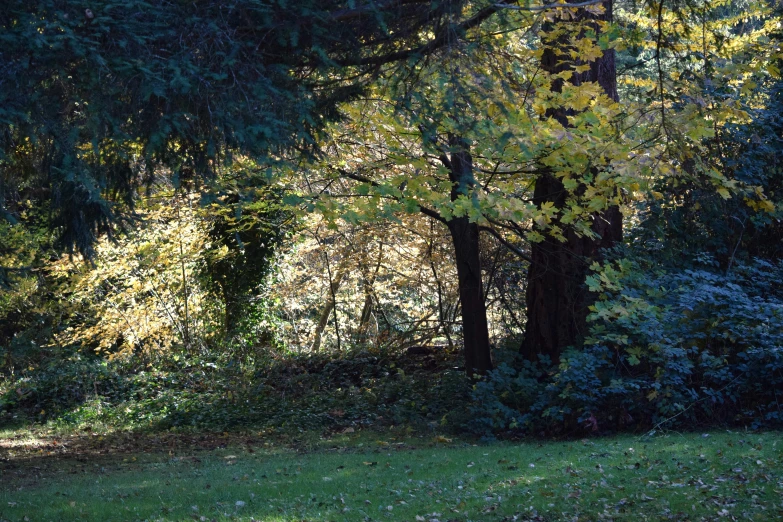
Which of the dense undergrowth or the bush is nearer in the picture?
the bush

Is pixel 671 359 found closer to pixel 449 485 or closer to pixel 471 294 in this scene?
pixel 449 485

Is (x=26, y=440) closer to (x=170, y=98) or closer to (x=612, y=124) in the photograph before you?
(x=170, y=98)

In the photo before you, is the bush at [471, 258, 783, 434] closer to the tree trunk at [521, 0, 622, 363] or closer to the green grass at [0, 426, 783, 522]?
the green grass at [0, 426, 783, 522]

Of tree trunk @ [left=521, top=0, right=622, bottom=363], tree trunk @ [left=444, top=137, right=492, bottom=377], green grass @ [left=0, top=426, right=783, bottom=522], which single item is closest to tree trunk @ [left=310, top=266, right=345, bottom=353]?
tree trunk @ [left=444, top=137, right=492, bottom=377]

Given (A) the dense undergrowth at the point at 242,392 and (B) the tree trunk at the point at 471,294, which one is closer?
(B) the tree trunk at the point at 471,294

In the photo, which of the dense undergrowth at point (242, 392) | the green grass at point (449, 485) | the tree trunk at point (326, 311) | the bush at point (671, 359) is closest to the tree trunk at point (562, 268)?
the bush at point (671, 359)

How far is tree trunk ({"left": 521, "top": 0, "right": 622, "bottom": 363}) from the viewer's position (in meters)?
11.7

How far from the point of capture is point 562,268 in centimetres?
1197

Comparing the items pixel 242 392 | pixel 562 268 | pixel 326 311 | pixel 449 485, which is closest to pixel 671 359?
pixel 562 268

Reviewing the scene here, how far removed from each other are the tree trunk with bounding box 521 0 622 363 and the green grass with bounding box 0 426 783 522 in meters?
2.65

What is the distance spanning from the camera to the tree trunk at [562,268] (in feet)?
38.5

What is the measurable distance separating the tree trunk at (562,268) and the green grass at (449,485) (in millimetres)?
2653

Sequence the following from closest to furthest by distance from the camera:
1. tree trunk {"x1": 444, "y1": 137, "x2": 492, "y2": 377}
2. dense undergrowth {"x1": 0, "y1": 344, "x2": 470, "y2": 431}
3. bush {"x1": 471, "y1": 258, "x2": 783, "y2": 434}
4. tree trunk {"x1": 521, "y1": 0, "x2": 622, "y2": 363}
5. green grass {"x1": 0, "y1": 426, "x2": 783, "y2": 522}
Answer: green grass {"x1": 0, "y1": 426, "x2": 783, "y2": 522} → bush {"x1": 471, "y1": 258, "x2": 783, "y2": 434} → tree trunk {"x1": 521, "y1": 0, "x2": 622, "y2": 363} → tree trunk {"x1": 444, "y1": 137, "x2": 492, "y2": 377} → dense undergrowth {"x1": 0, "y1": 344, "x2": 470, "y2": 431}

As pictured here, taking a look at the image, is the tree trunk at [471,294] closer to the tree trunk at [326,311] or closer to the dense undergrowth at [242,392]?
the dense undergrowth at [242,392]
